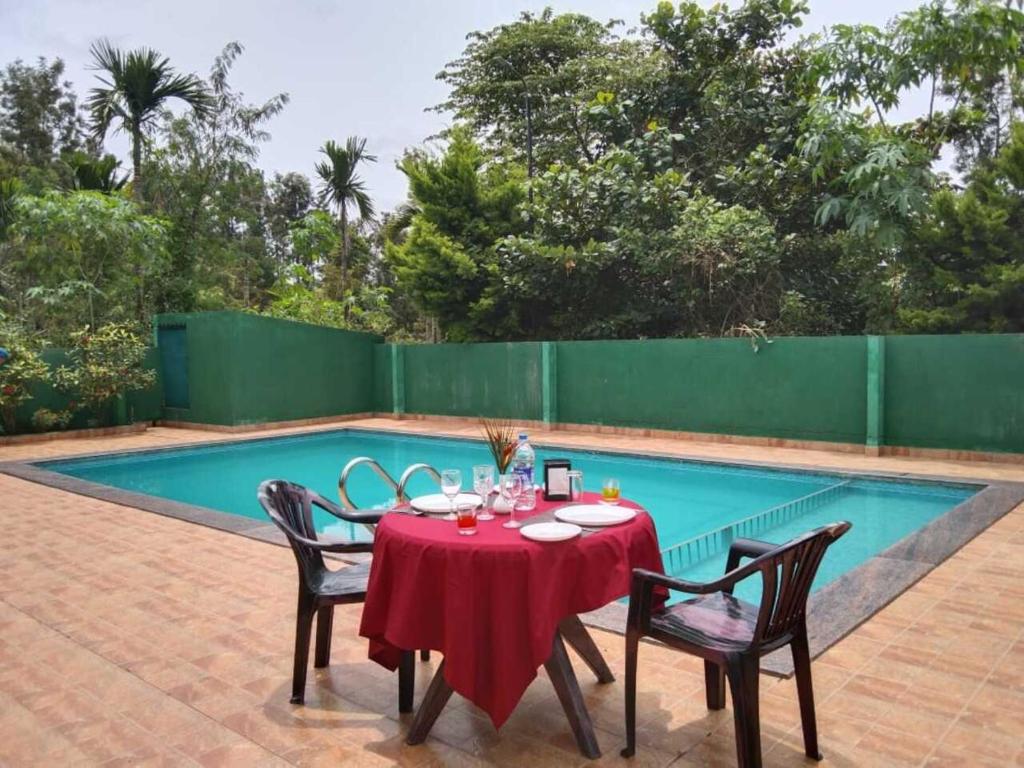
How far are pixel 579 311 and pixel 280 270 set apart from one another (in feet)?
27.1

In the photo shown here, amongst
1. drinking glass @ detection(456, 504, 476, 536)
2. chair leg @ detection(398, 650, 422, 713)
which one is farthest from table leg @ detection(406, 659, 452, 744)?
drinking glass @ detection(456, 504, 476, 536)

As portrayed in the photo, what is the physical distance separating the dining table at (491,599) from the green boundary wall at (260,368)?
11.1 m

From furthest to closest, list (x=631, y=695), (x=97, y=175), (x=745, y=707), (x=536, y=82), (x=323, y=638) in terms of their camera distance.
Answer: (x=536, y=82) → (x=97, y=175) → (x=323, y=638) → (x=631, y=695) → (x=745, y=707)

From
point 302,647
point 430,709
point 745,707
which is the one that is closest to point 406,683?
point 430,709

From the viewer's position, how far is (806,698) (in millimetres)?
2455

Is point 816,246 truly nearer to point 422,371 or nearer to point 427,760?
point 422,371

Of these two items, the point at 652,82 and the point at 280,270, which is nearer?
the point at 652,82

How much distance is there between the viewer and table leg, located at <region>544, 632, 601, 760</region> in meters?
2.51

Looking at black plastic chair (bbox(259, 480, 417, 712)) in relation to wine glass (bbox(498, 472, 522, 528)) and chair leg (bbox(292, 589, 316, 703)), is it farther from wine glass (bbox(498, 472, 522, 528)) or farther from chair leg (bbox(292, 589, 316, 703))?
wine glass (bbox(498, 472, 522, 528))

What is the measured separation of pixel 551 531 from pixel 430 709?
746 millimetres

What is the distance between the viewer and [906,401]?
9438 mm

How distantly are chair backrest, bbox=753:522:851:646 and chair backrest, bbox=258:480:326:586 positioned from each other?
5.47 ft

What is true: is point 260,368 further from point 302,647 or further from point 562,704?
point 562,704

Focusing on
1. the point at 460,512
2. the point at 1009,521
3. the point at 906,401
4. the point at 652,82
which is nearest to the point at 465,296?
the point at 652,82
